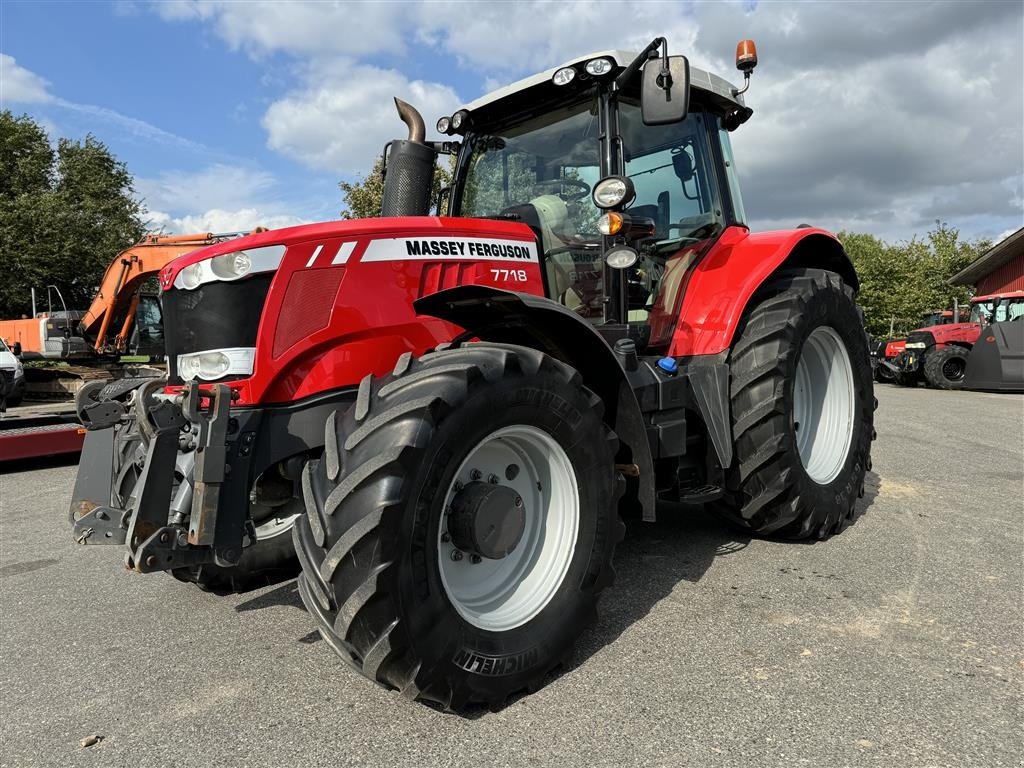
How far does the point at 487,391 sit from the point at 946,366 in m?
15.7

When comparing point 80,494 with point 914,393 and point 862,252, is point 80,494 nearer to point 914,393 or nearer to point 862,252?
point 914,393

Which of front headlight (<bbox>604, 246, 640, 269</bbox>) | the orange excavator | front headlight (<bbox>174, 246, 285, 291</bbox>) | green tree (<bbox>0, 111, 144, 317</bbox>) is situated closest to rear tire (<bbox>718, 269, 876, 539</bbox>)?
front headlight (<bbox>604, 246, 640, 269</bbox>)

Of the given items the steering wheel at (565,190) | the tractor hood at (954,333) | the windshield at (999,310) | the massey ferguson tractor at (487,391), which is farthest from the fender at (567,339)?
the windshield at (999,310)

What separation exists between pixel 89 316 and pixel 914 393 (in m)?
16.2

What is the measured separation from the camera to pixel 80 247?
89.7 ft

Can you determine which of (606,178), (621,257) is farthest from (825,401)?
(606,178)

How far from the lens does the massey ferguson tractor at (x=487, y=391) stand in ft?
7.11

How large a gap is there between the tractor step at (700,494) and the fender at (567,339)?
1.68ft

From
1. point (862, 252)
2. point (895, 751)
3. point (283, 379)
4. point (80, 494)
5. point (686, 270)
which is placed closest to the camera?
point (895, 751)

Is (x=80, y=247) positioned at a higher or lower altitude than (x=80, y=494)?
higher

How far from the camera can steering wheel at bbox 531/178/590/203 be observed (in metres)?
3.55

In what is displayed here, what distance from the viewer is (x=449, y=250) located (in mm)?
2926

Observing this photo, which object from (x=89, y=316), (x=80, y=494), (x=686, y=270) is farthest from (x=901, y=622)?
(x=89, y=316)

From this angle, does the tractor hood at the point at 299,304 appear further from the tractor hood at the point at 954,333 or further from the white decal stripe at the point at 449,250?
the tractor hood at the point at 954,333
